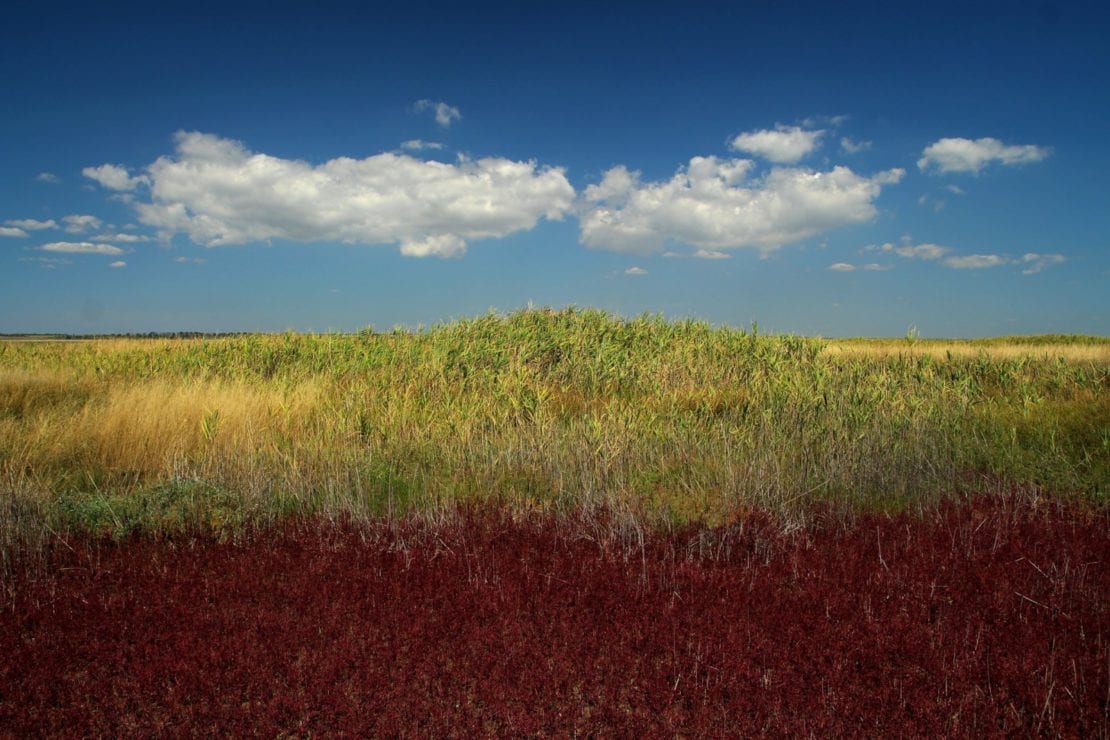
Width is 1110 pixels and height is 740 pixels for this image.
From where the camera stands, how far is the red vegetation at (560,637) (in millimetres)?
3574

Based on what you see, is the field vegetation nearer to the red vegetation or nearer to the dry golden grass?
the red vegetation

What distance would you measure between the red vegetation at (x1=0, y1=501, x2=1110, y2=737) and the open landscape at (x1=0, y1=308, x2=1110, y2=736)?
21mm

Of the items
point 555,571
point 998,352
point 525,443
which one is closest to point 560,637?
point 555,571

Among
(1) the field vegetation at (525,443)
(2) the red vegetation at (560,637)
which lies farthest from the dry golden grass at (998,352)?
(2) the red vegetation at (560,637)

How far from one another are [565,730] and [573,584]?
5.50 ft

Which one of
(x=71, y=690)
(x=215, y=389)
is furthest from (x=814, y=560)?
(x=215, y=389)

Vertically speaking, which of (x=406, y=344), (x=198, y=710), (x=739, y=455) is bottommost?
(x=198, y=710)

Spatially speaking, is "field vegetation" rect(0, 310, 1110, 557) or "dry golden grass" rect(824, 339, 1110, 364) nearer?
"field vegetation" rect(0, 310, 1110, 557)

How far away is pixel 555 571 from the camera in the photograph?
209 inches

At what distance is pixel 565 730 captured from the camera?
3430 millimetres

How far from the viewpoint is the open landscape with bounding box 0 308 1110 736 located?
3688 mm

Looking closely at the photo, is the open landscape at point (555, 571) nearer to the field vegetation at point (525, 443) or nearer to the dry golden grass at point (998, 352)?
the field vegetation at point (525, 443)

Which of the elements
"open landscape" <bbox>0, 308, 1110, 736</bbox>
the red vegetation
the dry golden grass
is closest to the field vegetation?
"open landscape" <bbox>0, 308, 1110, 736</bbox>

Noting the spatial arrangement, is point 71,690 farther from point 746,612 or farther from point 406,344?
point 406,344
